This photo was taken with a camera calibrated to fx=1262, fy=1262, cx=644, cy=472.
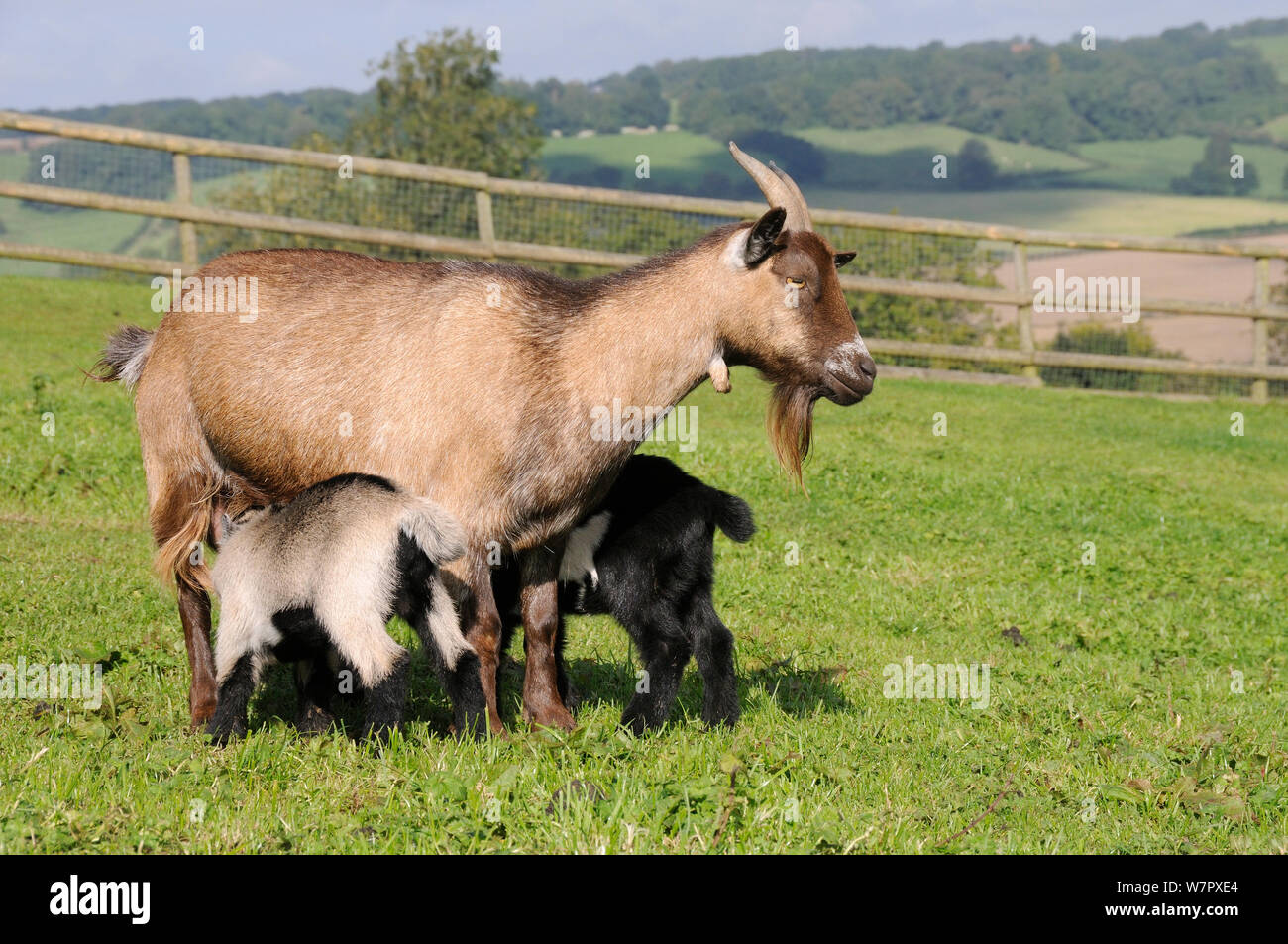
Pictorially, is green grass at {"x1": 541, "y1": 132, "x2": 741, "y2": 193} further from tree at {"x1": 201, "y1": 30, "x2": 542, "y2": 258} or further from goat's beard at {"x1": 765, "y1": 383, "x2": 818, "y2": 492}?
goat's beard at {"x1": 765, "y1": 383, "x2": 818, "y2": 492}

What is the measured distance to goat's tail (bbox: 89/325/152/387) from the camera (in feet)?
19.6

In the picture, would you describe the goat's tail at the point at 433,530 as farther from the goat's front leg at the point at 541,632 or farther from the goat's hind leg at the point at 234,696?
the goat's hind leg at the point at 234,696

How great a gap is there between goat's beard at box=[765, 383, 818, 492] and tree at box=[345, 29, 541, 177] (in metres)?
49.7

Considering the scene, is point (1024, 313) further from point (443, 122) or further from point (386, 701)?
point (443, 122)

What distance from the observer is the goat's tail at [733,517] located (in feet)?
20.6

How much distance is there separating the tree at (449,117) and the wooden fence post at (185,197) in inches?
1506

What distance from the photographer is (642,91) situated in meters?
134

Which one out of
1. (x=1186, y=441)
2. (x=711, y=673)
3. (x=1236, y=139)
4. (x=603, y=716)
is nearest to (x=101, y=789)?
(x=603, y=716)

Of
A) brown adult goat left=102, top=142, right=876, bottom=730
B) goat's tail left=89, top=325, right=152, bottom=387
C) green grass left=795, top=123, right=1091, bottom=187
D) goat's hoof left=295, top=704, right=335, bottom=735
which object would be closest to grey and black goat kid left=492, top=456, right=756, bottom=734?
brown adult goat left=102, top=142, right=876, bottom=730

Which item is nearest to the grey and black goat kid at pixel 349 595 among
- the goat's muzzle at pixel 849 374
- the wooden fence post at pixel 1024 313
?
the goat's muzzle at pixel 849 374

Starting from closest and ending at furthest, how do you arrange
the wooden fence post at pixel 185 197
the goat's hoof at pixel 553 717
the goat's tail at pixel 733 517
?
the goat's hoof at pixel 553 717 → the goat's tail at pixel 733 517 → the wooden fence post at pixel 185 197

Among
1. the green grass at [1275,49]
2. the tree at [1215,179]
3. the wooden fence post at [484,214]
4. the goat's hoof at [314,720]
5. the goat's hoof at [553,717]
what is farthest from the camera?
the green grass at [1275,49]

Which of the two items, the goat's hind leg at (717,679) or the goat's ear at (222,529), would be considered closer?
the goat's ear at (222,529)

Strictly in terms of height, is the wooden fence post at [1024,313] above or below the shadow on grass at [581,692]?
above
